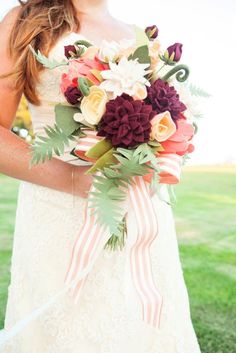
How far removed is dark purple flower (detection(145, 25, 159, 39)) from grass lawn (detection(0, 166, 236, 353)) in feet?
8.63

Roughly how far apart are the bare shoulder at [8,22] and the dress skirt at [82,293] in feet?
1.69

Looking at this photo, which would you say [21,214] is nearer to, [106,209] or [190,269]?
[106,209]

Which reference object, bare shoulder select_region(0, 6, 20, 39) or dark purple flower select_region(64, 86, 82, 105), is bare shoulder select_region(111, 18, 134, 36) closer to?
bare shoulder select_region(0, 6, 20, 39)

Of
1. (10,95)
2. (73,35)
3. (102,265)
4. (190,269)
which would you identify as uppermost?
(73,35)

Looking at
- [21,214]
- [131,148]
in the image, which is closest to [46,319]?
[21,214]

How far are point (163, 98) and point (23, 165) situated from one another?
19.8 inches

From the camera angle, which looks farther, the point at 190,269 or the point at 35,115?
the point at 190,269

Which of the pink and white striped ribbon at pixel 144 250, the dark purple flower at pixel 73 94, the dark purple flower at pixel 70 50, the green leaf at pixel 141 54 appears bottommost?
the pink and white striped ribbon at pixel 144 250

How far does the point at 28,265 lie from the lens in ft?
6.21

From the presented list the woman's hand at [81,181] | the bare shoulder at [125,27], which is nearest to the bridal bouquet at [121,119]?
the woman's hand at [81,181]

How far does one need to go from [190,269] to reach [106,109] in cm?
500

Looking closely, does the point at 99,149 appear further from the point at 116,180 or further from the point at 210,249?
the point at 210,249

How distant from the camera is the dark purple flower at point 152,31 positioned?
5.57ft

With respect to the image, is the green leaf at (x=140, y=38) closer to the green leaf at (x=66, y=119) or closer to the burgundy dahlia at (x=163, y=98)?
the burgundy dahlia at (x=163, y=98)
